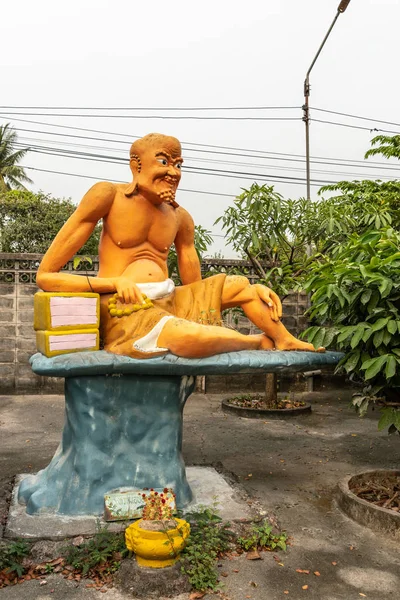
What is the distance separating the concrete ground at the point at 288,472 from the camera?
9.96 ft

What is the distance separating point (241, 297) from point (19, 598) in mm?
2334

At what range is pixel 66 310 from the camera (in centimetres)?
353

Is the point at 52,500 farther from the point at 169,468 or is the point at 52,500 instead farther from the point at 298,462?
the point at 298,462

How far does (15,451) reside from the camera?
575cm

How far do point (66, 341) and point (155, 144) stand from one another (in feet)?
4.96

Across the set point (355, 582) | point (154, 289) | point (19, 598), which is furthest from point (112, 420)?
point (355, 582)

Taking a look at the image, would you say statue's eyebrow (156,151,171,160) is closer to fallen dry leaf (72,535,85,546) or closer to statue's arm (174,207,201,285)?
statue's arm (174,207,201,285)

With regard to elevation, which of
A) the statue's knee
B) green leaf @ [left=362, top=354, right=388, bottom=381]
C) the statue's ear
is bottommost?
green leaf @ [left=362, top=354, right=388, bottom=381]

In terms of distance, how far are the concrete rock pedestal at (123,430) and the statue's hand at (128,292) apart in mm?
404

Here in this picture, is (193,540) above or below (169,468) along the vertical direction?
below

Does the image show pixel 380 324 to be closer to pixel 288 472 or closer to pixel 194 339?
pixel 194 339

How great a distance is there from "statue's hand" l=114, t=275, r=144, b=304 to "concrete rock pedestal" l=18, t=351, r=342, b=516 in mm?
404

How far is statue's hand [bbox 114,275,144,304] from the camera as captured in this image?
12.1 feet

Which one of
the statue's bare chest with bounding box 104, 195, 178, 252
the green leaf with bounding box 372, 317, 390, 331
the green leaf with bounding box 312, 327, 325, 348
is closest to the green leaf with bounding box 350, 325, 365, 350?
the green leaf with bounding box 372, 317, 390, 331
